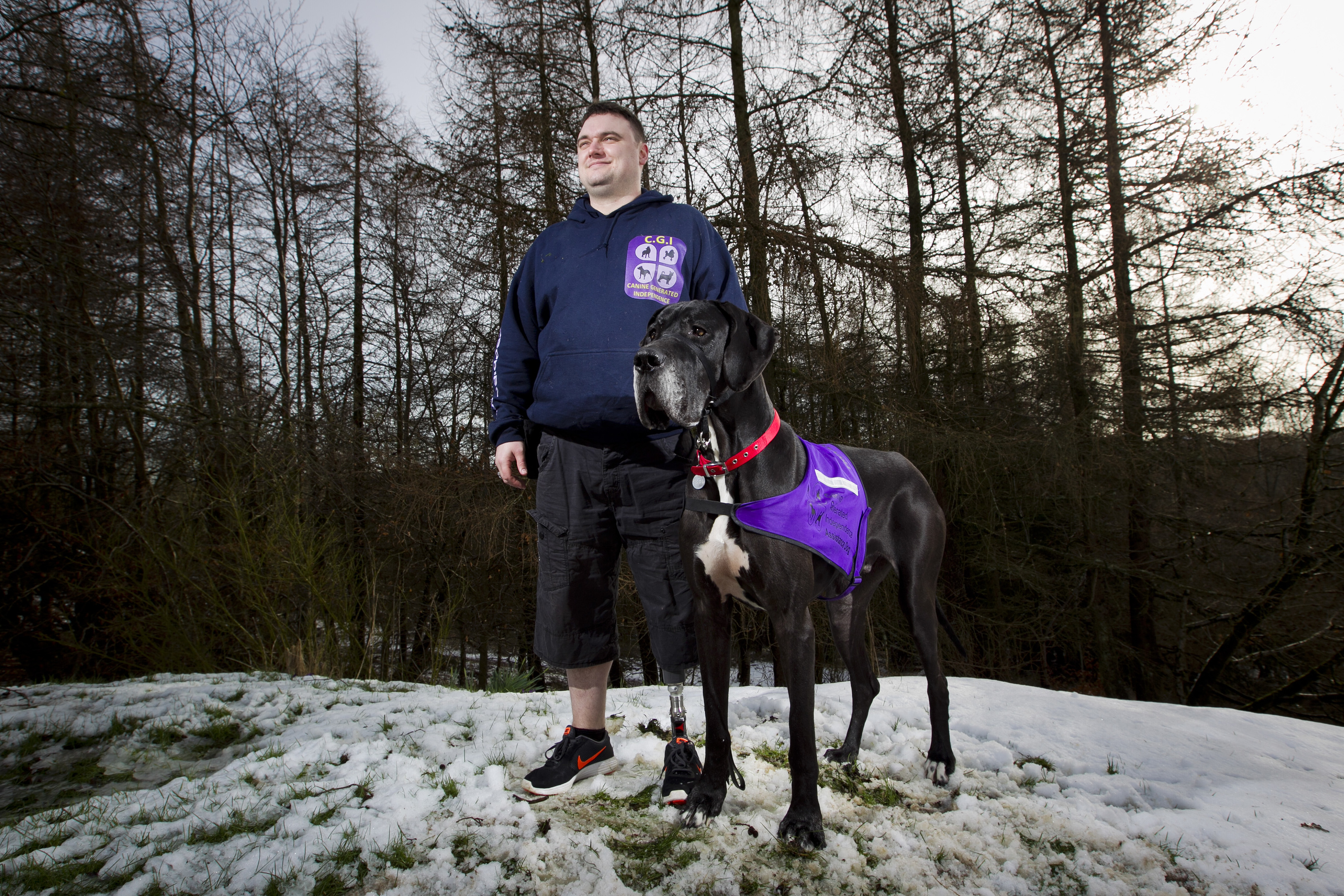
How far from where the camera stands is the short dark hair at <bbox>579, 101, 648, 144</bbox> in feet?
7.95

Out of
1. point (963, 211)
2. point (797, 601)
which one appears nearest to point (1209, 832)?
point (797, 601)

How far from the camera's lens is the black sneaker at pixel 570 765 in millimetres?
2201

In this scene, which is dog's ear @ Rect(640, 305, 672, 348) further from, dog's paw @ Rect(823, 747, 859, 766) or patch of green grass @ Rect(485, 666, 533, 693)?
patch of green grass @ Rect(485, 666, 533, 693)

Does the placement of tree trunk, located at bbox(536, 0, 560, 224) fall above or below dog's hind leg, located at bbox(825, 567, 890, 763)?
above

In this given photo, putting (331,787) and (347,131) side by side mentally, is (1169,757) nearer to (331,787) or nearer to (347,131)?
(331,787)

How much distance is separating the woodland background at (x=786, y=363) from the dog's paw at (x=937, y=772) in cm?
453

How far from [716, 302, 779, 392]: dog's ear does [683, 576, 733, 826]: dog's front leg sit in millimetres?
665

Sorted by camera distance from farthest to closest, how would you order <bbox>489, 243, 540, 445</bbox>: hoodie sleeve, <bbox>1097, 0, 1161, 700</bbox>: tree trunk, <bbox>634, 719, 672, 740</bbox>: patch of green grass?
1. <bbox>1097, 0, 1161, 700</bbox>: tree trunk
2. <bbox>634, 719, 672, 740</bbox>: patch of green grass
3. <bbox>489, 243, 540, 445</bbox>: hoodie sleeve

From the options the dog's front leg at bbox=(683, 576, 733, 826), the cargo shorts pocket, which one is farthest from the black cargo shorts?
the dog's front leg at bbox=(683, 576, 733, 826)

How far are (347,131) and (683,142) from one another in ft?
29.7

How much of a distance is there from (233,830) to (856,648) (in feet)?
7.24

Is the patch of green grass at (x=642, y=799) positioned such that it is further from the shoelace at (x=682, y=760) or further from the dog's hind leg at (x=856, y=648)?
the dog's hind leg at (x=856, y=648)

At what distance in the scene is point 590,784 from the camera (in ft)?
7.50

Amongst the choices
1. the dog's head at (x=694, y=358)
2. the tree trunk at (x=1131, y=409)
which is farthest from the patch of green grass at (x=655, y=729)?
the tree trunk at (x=1131, y=409)
